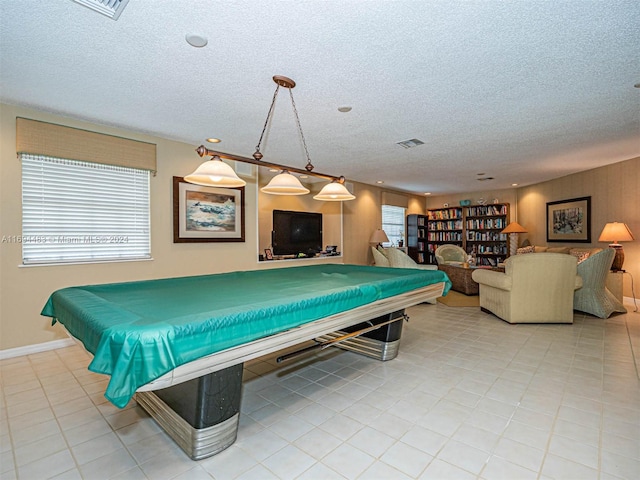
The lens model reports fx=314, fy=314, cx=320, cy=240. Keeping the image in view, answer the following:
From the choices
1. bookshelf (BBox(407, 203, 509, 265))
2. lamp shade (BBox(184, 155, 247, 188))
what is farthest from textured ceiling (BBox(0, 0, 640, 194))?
bookshelf (BBox(407, 203, 509, 265))

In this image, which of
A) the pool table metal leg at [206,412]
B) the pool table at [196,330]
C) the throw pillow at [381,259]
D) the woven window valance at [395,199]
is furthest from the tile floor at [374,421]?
the woven window valance at [395,199]

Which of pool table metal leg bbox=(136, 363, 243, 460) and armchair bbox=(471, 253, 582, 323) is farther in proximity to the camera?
armchair bbox=(471, 253, 582, 323)

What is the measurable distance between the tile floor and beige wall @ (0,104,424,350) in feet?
1.38

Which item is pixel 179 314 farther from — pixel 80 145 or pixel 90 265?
pixel 80 145

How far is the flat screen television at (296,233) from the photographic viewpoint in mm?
5840

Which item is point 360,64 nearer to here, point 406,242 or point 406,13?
point 406,13

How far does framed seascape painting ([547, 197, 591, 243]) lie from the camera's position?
593 centimetres

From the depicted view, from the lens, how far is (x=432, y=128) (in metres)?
3.67

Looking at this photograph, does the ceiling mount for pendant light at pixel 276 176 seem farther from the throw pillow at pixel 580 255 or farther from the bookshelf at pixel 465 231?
the bookshelf at pixel 465 231

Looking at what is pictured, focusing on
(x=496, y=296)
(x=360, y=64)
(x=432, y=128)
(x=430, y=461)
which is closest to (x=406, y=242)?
(x=496, y=296)

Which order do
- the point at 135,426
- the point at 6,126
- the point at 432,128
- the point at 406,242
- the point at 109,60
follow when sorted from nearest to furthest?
the point at 135,426 → the point at 109,60 → the point at 6,126 → the point at 432,128 → the point at 406,242

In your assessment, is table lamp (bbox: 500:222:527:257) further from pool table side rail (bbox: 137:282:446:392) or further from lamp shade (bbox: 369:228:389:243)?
pool table side rail (bbox: 137:282:446:392)

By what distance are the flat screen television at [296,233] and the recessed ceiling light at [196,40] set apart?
3.81 m

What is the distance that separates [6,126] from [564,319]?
6.66 metres
